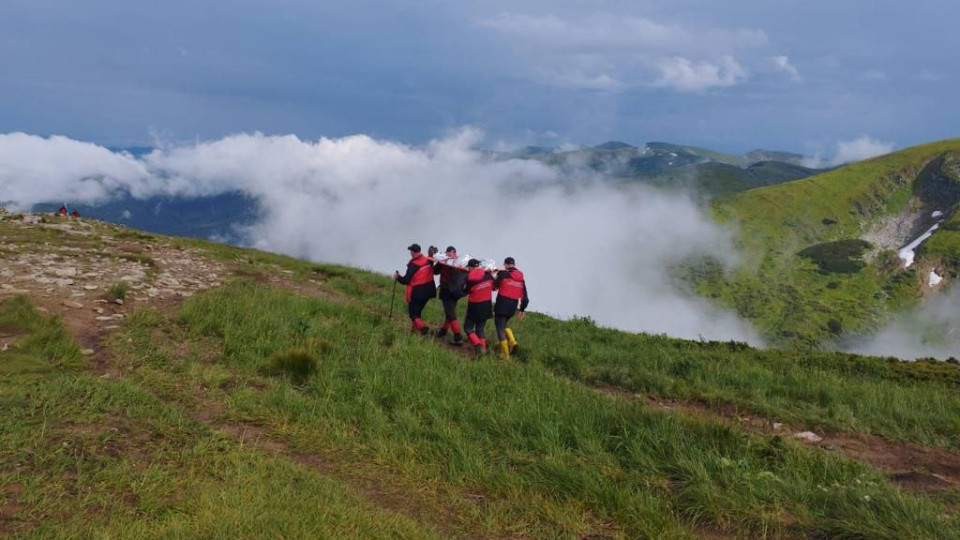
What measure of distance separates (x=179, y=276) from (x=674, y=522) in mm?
16002

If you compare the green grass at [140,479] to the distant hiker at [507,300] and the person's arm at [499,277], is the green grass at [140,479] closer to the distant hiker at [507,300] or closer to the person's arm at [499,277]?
the distant hiker at [507,300]

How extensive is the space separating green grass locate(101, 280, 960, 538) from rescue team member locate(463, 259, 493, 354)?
2697 mm

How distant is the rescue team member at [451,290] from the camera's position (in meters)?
14.4

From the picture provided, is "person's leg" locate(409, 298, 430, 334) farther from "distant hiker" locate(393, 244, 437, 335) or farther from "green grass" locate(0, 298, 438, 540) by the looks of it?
"green grass" locate(0, 298, 438, 540)

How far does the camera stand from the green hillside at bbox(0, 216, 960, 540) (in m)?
5.59

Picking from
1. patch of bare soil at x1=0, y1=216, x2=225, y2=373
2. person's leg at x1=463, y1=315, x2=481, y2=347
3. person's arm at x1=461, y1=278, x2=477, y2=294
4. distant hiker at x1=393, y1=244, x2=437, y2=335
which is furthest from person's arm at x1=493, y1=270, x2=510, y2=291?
patch of bare soil at x1=0, y1=216, x2=225, y2=373

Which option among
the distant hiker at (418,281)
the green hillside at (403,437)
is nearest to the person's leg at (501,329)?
the green hillside at (403,437)

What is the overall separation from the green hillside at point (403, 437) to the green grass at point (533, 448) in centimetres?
3

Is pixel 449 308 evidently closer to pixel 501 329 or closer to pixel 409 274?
pixel 409 274

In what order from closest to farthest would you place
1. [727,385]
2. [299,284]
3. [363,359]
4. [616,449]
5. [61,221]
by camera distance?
[616,449] → [363,359] → [727,385] → [299,284] → [61,221]

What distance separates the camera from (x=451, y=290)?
14.5 meters

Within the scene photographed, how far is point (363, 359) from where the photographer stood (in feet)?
34.9

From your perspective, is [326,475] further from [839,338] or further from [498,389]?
[839,338]

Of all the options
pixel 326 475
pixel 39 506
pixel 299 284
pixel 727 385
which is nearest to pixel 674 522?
pixel 326 475
